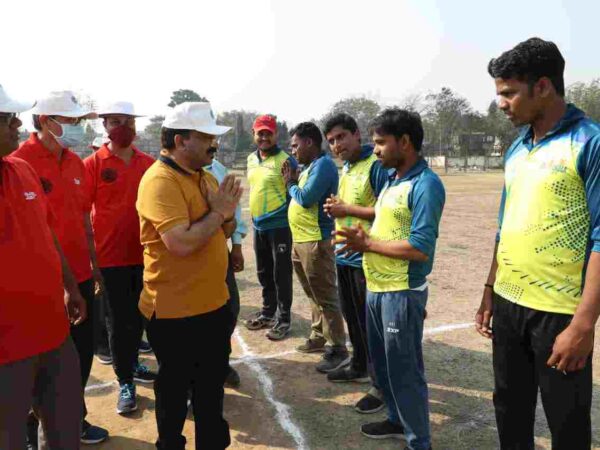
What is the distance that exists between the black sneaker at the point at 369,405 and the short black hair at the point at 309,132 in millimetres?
2530

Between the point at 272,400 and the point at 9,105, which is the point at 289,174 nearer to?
the point at 272,400

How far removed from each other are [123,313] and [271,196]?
2.22 metres

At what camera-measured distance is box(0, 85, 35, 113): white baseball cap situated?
7.32ft

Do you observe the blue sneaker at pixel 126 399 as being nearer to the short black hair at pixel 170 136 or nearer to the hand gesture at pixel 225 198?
the hand gesture at pixel 225 198

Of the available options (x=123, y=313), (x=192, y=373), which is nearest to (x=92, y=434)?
(x=123, y=313)

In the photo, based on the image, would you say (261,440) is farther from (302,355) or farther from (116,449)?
(302,355)

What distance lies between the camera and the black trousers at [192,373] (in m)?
2.78

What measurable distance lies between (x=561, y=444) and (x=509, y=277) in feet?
2.71

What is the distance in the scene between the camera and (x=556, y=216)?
7.18ft

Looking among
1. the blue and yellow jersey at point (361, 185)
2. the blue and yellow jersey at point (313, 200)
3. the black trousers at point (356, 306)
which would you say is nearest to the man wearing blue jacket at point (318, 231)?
the blue and yellow jersey at point (313, 200)

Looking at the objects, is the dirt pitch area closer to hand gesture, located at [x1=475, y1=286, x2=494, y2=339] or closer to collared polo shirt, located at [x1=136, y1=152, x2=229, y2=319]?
collared polo shirt, located at [x1=136, y1=152, x2=229, y2=319]

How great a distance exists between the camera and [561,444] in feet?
7.41

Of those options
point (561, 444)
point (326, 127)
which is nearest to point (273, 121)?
point (326, 127)

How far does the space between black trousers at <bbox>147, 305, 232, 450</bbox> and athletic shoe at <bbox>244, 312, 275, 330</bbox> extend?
8.82 feet
